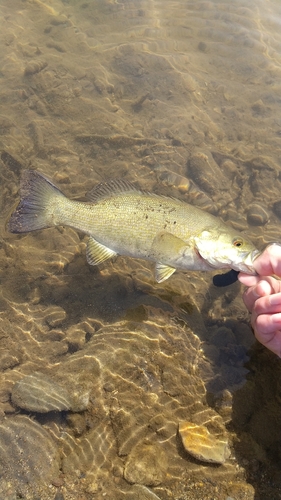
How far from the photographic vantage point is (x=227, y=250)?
13.4 feet

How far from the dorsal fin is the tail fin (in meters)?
0.49

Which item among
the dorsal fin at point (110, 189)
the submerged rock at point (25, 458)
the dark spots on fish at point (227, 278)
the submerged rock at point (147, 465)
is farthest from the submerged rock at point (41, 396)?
the dorsal fin at point (110, 189)

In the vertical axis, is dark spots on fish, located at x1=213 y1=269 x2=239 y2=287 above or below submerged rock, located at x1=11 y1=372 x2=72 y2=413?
above

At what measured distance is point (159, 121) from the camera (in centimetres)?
839

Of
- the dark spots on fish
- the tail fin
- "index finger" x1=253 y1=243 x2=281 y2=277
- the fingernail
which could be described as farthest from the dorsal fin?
the fingernail

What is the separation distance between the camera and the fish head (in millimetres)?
3969

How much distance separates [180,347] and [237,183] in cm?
455

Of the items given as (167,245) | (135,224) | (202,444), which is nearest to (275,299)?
(167,245)

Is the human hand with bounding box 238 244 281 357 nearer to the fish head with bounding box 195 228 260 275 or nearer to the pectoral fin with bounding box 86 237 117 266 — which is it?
the fish head with bounding box 195 228 260 275

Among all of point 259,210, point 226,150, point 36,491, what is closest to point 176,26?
point 226,150

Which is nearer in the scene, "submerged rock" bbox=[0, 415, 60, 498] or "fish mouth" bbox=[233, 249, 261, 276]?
"submerged rock" bbox=[0, 415, 60, 498]

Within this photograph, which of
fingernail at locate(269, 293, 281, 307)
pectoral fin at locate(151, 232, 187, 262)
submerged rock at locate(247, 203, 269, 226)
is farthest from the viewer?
submerged rock at locate(247, 203, 269, 226)

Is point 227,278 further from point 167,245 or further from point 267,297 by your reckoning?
point 267,297

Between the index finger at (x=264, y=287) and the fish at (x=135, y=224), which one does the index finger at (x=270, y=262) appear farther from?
the fish at (x=135, y=224)
